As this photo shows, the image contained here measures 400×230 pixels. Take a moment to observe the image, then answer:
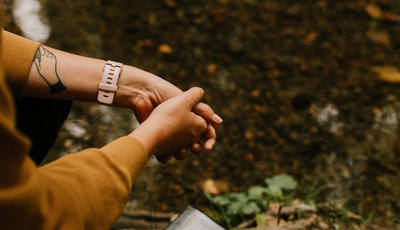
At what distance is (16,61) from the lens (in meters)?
1.44

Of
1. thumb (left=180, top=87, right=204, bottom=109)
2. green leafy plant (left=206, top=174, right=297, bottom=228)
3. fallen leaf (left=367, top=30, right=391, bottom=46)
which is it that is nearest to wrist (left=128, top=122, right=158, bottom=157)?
thumb (left=180, top=87, right=204, bottom=109)

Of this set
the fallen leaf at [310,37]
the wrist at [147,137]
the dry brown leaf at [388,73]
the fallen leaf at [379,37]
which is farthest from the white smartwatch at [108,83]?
the fallen leaf at [379,37]

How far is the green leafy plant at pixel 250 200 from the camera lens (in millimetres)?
2131

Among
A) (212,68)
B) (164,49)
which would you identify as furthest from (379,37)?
(164,49)

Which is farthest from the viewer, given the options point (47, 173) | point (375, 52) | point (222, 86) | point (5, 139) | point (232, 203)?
point (375, 52)

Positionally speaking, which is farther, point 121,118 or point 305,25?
point 305,25

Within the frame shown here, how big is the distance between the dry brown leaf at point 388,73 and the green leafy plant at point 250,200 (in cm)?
118

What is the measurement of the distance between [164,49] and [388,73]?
60.2 inches

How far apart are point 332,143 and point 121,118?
1249 mm

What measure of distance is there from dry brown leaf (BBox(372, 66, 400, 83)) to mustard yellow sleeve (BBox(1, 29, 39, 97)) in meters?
2.36

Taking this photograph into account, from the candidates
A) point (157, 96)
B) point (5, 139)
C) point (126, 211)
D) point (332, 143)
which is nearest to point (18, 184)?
point (5, 139)

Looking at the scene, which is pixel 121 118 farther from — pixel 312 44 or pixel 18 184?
pixel 18 184

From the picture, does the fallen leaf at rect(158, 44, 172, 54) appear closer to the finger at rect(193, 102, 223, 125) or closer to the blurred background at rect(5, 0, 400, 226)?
the blurred background at rect(5, 0, 400, 226)

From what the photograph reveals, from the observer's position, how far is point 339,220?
6.60ft
